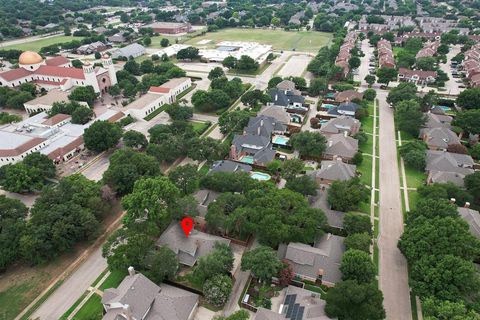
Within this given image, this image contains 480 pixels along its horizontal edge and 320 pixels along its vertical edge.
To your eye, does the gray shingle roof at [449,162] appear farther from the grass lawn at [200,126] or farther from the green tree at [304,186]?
the grass lawn at [200,126]

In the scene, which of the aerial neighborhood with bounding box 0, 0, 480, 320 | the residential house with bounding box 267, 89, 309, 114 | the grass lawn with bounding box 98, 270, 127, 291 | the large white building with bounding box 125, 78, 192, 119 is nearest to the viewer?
the aerial neighborhood with bounding box 0, 0, 480, 320

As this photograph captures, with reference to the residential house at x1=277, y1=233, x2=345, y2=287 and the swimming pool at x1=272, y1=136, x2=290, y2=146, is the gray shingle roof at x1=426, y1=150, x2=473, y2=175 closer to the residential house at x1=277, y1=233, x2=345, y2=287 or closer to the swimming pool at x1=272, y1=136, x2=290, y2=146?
the swimming pool at x1=272, y1=136, x2=290, y2=146

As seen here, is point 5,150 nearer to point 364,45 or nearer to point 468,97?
point 468,97

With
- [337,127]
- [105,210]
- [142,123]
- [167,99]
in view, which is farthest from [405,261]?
[167,99]

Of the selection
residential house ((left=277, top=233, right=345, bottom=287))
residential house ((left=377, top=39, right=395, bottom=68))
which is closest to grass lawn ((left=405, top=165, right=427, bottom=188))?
residential house ((left=277, top=233, right=345, bottom=287))

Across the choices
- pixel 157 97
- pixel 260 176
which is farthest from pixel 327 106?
pixel 157 97

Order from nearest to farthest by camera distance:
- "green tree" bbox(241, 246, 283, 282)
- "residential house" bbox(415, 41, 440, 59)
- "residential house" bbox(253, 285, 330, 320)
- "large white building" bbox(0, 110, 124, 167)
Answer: "residential house" bbox(253, 285, 330, 320)
"green tree" bbox(241, 246, 283, 282)
"large white building" bbox(0, 110, 124, 167)
"residential house" bbox(415, 41, 440, 59)

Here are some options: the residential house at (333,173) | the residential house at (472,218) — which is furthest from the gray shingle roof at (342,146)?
the residential house at (472,218)

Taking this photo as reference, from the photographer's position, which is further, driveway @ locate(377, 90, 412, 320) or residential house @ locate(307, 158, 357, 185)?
residential house @ locate(307, 158, 357, 185)
